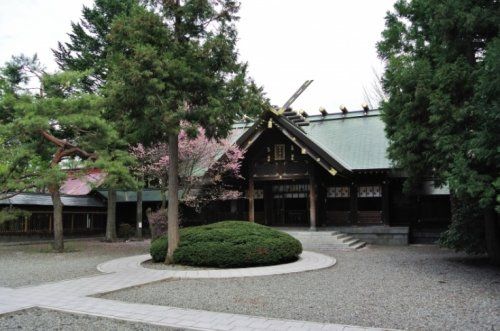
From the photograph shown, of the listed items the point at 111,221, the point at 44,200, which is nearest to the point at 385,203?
the point at 111,221

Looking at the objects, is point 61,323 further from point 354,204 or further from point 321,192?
point 321,192

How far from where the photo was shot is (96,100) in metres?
17.8

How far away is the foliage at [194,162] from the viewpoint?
20.7 m

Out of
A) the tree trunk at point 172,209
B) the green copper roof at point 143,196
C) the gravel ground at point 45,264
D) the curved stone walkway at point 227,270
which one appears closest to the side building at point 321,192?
the green copper roof at point 143,196

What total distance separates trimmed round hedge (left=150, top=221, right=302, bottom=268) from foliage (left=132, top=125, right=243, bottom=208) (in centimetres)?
736

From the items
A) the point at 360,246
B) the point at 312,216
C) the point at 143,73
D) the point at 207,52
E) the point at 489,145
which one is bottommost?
the point at 360,246

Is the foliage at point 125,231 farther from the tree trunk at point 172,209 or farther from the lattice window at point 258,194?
the tree trunk at point 172,209

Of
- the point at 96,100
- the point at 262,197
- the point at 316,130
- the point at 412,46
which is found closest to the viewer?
the point at 412,46

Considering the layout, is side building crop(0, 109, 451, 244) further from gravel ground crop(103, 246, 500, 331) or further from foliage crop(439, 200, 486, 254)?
gravel ground crop(103, 246, 500, 331)

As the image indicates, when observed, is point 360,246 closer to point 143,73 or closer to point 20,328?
point 143,73

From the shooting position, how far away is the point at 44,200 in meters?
25.5

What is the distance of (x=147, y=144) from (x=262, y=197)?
41.1ft

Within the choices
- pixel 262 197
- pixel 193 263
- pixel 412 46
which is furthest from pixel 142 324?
pixel 262 197

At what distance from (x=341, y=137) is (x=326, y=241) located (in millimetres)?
8754
